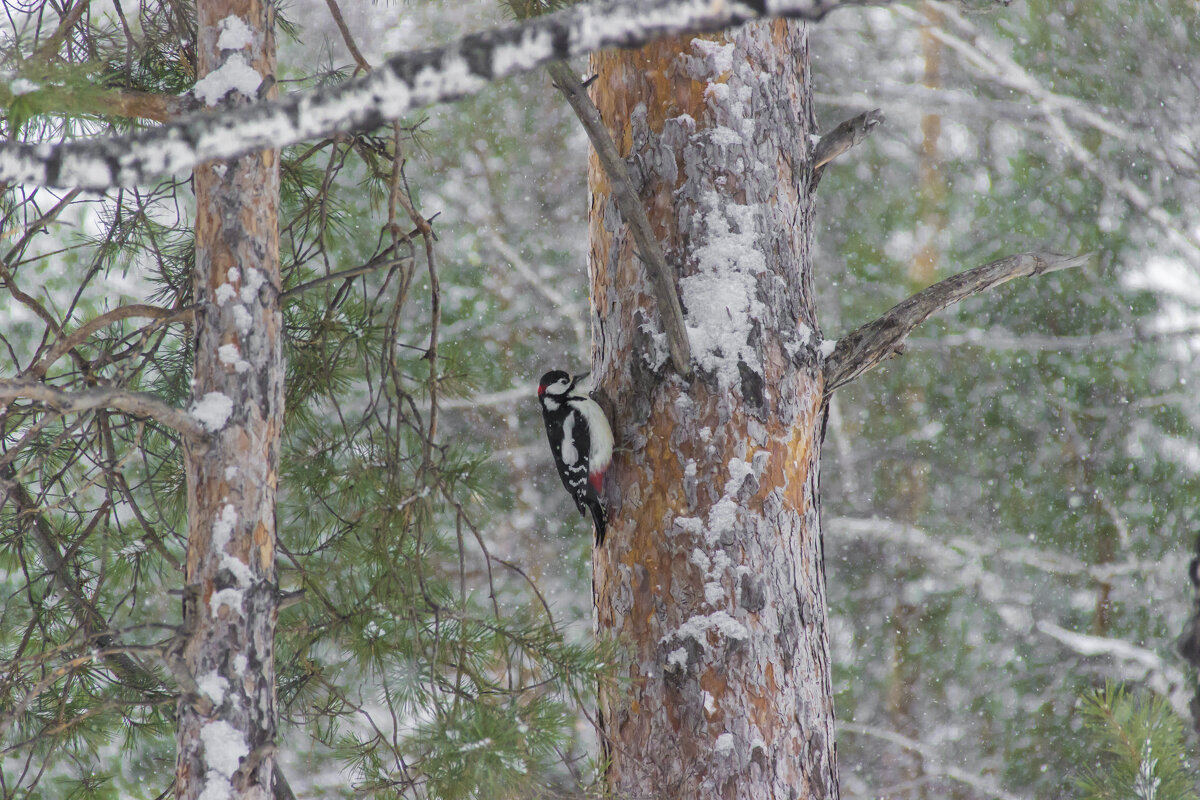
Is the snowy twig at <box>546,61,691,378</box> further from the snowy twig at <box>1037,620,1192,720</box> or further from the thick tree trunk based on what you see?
the snowy twig at <box>1037,620,1192,720</box>

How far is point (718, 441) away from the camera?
4.79 ft

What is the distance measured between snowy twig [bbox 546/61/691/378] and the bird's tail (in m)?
0.30

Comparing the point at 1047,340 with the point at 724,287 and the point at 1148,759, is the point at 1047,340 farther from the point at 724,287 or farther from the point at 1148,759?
the point at 724,287

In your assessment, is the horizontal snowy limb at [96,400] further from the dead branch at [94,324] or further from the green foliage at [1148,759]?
the green foliage at [1148,759]

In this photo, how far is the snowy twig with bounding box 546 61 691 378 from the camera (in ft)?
3.89

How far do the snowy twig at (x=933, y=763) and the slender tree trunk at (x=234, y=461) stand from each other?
3.74m

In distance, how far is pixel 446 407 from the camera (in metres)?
4.55

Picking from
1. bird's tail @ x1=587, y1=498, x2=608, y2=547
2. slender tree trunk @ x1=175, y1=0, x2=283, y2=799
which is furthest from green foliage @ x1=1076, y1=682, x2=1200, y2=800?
slender tree trunk @ x1=175, y1=0, x2=283, y2=799

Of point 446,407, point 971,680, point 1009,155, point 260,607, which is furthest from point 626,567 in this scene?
point 1009,155

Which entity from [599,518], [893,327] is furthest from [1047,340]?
[599,518]

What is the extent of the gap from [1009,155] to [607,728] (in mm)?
4119

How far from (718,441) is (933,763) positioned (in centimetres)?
364

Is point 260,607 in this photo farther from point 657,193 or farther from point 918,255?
point 918,255

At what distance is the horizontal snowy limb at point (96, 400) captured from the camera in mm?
959
